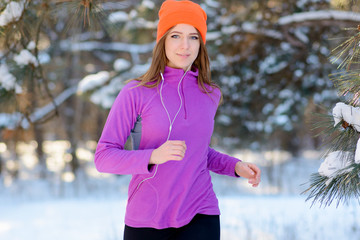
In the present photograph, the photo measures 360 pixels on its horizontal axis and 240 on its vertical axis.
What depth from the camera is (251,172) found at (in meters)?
1.97

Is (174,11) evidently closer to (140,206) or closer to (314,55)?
(140,206)

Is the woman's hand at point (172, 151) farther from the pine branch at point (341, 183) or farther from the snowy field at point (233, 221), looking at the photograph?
the snowy field at point (233, 221)

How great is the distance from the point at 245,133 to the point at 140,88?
597 centimetres

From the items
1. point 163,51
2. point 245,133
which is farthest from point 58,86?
point 163,51

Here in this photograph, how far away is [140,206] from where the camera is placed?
1802 mm

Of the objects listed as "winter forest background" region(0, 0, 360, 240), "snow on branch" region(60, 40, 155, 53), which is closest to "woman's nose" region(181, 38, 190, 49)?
"winter forest background" region(0, 0, 360, 240)

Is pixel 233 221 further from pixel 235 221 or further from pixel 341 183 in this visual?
pixel 341 183

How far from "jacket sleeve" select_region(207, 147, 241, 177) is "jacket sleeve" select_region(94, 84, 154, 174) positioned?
46cm

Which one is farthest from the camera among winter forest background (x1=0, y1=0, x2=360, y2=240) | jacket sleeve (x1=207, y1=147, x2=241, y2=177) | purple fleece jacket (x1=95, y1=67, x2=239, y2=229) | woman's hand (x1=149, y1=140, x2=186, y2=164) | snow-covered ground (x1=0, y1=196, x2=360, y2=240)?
snow-covered ground (x1=0, y1=196, x2=360, y2=240)

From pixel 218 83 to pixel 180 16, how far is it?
472 cm

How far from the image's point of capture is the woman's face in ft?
6.42

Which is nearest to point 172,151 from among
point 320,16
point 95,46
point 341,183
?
point 341,183

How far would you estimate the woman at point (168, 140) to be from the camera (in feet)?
5.82

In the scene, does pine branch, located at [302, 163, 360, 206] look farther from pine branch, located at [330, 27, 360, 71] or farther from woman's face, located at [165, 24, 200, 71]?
woman's face, located at [165, 24, 200, 71]
